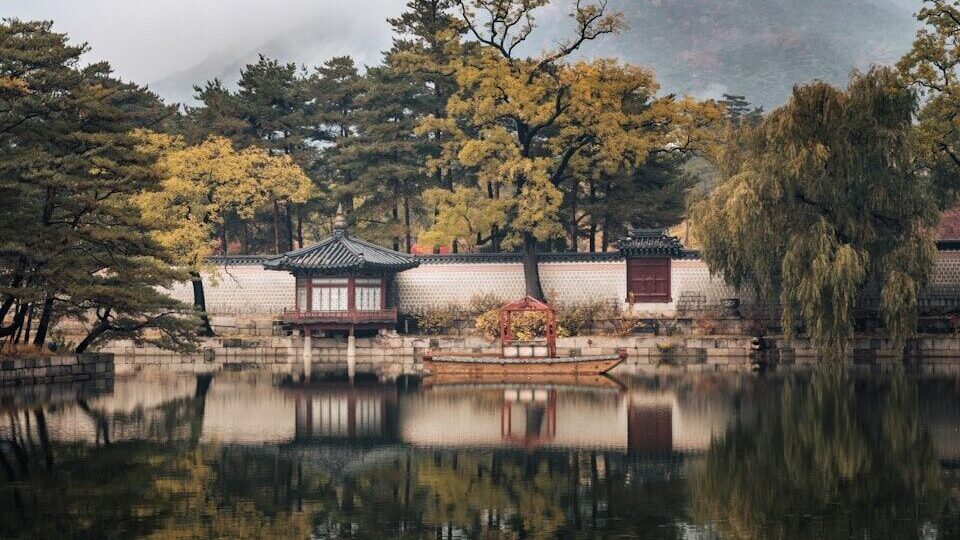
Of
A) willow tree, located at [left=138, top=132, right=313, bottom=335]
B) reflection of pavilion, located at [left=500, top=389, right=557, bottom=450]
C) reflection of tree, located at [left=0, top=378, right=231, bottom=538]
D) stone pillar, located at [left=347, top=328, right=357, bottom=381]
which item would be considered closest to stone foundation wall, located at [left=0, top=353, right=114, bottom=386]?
reflection of tree, located at [left=0, top=378, right=231, bottom=538]

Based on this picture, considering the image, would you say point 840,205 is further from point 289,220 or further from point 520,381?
point 289,220

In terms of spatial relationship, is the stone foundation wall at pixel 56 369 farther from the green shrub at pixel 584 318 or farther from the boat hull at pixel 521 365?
the green shrub at pixel 584 318

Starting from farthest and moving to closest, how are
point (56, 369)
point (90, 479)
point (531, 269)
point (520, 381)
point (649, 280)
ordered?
point (531, 269) → point (649, 280) → point (520, 381) → point (56, 369) → point (90, 479)

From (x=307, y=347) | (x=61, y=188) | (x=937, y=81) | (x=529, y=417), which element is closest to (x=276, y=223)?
(x=307, y=347)

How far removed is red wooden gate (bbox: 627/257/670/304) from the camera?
54.3m

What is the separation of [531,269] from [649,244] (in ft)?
16.1

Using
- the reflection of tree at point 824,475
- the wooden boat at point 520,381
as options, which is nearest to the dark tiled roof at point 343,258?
the wooden boat at point 520,381

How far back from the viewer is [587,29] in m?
53.0

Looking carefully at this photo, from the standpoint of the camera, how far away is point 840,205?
143ft

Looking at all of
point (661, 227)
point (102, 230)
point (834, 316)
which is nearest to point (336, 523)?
point (102, 230)

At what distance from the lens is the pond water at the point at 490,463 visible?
682 inches

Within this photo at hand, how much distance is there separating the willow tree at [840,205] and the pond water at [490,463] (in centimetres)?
734

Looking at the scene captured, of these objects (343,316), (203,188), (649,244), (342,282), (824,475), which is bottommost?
(824,475)

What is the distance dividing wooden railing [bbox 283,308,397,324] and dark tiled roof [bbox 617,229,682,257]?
9.74m
